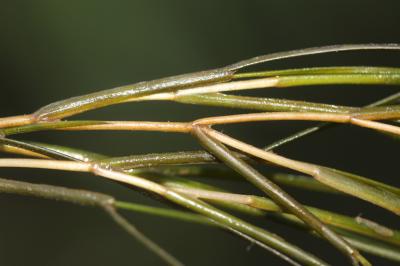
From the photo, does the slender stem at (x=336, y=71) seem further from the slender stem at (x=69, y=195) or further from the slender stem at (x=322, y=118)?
the slender stem at (x=69, y=195)

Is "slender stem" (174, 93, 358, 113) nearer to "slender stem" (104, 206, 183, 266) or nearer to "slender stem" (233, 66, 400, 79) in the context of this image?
"slender stem" (233, 66, 400, 79)

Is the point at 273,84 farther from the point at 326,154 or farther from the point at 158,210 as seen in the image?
the point at 326,154

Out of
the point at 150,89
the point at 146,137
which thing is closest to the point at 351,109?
the point at 150,89

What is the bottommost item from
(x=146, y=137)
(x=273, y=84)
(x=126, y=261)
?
(x=126, y=261)

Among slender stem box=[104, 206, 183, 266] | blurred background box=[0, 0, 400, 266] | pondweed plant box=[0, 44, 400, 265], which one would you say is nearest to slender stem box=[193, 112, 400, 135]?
pondweed plant box=[0, 44, 400, 265]

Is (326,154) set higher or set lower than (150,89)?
lower
